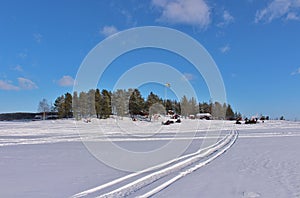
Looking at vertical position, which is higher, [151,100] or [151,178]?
[151,100]

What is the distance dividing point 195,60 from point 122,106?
48.1 meters

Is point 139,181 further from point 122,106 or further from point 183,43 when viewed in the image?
point 122,106

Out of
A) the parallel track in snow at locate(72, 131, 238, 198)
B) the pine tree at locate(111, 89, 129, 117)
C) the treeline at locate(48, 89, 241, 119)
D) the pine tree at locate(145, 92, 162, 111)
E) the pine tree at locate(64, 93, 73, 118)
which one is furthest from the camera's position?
the pine tree at locate(64, 93, 73, 118)

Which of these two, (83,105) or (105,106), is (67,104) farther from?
(105,106)

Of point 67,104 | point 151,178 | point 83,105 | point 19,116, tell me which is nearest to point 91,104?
point 83,105

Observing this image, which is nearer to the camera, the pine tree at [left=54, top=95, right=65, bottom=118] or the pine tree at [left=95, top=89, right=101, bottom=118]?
the pine tree at [left=95, top=89, right=101, bottom=118]

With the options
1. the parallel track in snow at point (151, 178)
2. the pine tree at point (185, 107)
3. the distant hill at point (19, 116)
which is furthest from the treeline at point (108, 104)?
the parallel track in snow at point (151, 178)

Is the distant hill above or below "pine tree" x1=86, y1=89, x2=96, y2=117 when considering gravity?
below

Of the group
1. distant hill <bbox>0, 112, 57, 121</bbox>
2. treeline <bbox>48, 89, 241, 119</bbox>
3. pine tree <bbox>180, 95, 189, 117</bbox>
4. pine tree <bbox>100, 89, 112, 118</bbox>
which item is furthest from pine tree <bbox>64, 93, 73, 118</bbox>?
pine tree <bbox>180, 95, 189, 117</bbox>

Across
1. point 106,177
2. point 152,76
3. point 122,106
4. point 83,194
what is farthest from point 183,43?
point 122,106

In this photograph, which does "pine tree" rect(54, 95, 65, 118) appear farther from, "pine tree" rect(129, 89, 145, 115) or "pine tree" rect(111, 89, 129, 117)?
"pine tree" rect(129, 89, 145, 115)

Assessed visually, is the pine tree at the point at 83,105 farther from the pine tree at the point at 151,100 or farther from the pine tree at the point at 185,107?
the pine tree at the point at 185,107

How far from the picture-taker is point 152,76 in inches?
853

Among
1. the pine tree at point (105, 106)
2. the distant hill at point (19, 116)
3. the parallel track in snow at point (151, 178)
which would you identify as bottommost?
the parallel track in snow at point (151, 178)
